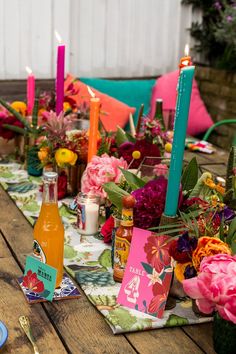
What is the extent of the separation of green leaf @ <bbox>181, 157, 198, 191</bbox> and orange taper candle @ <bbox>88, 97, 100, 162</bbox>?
414 mm

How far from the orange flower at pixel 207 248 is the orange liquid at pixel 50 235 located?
30 cm

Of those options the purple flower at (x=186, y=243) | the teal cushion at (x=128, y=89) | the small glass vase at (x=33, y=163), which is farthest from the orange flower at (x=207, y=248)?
the teal cushion at (x=128, y=89)

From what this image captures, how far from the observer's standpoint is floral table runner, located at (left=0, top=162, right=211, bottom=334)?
1.06 m

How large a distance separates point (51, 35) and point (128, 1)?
567mm

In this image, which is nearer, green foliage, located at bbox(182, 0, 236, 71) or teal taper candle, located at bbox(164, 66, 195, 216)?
teal taper candle, located at bbox(164, 66, 195, 216)

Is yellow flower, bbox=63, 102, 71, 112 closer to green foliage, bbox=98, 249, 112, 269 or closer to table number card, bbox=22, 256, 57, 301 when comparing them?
green foliage, bbox=98, 249, 112, 269

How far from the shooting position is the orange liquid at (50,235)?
1146mm

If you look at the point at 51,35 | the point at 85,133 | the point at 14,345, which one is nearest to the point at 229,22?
the point at 51,35

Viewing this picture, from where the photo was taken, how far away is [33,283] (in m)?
1.13

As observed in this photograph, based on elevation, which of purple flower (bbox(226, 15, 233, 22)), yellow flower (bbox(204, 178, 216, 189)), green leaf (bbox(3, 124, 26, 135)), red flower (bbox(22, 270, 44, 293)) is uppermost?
purple flower (bbox(226, 15, 233, 22))

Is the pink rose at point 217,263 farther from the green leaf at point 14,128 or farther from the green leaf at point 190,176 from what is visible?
the green leaf at point 14,128

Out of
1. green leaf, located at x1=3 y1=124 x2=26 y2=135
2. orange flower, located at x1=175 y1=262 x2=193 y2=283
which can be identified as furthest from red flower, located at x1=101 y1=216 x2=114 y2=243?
green leaf, located at x1=3 y1=124 x2=26 y2=135

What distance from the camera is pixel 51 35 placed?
11.2 ft

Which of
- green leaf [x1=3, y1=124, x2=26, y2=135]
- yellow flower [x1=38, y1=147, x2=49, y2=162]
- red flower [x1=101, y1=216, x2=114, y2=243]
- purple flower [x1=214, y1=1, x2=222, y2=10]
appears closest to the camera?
red flower [x1=101, y1=216, x2=114, y2=243]
